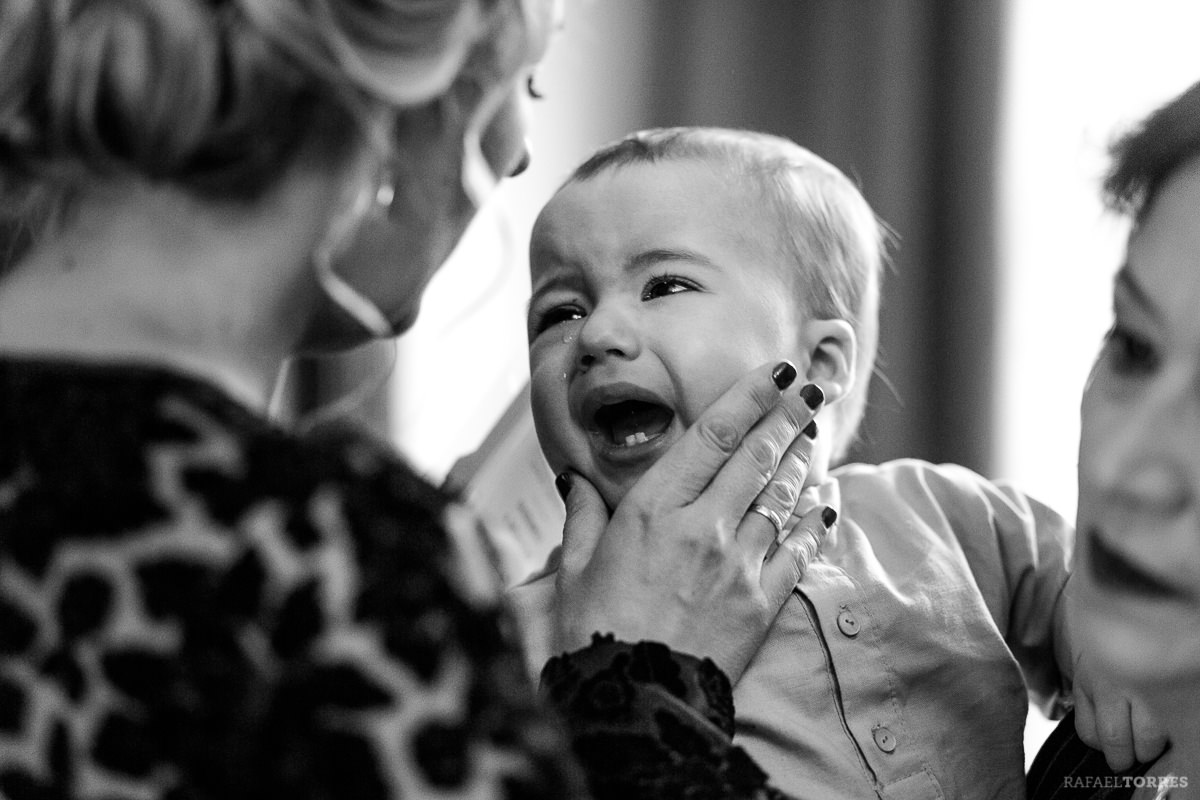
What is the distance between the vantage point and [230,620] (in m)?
0.77

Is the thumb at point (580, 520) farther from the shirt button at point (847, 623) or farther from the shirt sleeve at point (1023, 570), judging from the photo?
the shirt sleeve at point (1023, 570)

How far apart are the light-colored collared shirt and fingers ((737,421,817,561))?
7 centimetres

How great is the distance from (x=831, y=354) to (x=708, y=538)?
1.38 ft

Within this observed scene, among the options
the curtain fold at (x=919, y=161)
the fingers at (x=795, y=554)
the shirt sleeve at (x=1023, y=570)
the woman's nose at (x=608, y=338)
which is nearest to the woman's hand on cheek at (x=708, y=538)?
the fingers at (x=795, y=554)

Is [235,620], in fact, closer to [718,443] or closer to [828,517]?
[718,443]

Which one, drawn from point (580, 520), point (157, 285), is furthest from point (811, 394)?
point (157, 285)

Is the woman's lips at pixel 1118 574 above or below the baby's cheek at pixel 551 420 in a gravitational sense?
above

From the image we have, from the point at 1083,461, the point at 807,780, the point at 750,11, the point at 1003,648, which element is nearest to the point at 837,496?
the point at 1003,648

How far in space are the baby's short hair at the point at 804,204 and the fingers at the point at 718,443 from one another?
21 centimetres

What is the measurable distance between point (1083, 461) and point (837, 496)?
0.54 m

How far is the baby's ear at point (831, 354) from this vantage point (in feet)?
5.50

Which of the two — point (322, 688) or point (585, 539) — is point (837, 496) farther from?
point (322, 688)

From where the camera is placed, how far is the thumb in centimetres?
145

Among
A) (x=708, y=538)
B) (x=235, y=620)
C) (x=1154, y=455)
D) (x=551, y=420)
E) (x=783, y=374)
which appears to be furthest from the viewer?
(x=551, y=420)
